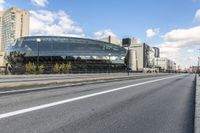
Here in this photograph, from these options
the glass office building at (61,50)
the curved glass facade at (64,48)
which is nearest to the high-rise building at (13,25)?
the curved glass facade at (64,48)

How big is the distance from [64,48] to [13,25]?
221ft

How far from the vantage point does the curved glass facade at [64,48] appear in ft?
391

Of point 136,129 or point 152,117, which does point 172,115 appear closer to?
point 152,117

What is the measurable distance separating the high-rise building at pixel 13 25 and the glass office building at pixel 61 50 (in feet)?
135

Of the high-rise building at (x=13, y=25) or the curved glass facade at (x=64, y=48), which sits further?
the high-rise building at (x=13, y=25)

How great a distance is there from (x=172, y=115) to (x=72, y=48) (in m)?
121

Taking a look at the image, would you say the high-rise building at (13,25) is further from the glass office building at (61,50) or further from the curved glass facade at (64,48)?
the glass office building at (61,50)

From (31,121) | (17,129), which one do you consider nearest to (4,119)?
(31,121)

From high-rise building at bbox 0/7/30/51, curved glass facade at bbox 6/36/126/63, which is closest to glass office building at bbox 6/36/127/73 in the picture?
curved glass facade at bbox 6/36/126/63

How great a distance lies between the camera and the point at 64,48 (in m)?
125

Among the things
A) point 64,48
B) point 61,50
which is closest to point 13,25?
point 64,48

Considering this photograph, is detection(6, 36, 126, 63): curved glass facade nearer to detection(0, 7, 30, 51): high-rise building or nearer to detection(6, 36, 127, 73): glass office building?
detection(6, 36, 127, 73): glass office building

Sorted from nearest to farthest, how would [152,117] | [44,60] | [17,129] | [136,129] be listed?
[17,129] → [136,129] → [152,117] → [44,60]

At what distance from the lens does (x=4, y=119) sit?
658cm
